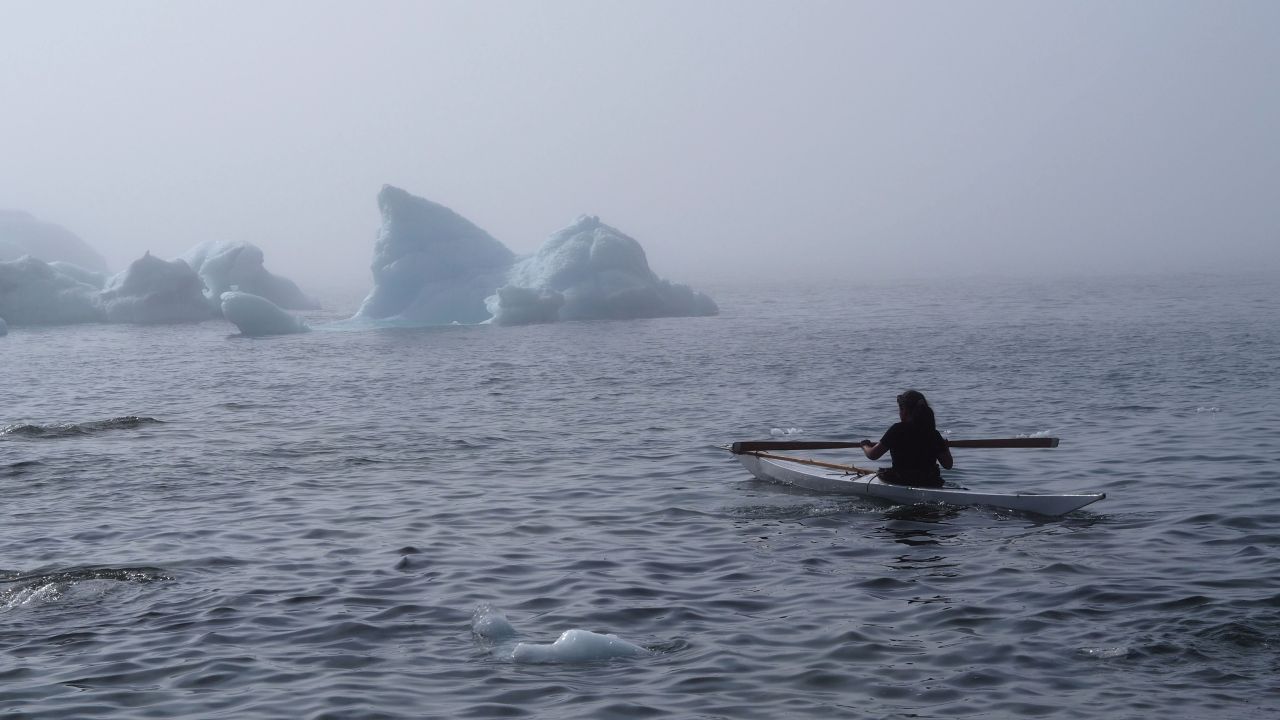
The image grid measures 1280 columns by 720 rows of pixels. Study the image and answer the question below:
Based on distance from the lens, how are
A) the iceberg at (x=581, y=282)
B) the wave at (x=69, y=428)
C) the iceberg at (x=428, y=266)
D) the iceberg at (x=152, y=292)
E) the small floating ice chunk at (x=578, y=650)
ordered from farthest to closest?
the iceberg at (x=152, y=292) < the iceberg at (x=428, y=266) < the iceberg at (x=581, y=282) < the wave at (x=69, y=428) < the small floating ice chunk at (x=578, y=650)

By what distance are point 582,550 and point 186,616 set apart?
142 inches

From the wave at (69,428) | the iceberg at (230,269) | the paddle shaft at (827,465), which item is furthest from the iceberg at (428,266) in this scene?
the paddle shaft at (827,465)

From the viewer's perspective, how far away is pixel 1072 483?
555 inches

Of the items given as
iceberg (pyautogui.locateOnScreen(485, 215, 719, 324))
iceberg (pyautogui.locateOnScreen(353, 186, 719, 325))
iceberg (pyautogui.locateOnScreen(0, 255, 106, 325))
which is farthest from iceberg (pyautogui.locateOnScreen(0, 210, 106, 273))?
iceberg (pyautogui.locateOnScreen(485, 215, 719, 324))

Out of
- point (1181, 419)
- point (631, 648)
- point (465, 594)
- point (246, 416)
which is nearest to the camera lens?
point (631, 648)

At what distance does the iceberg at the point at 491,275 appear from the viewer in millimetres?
43625

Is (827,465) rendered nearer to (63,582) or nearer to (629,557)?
(629,557)

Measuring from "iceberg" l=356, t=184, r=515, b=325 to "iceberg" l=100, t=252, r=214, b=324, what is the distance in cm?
802

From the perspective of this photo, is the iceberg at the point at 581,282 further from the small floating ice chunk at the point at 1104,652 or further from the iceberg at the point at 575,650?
the small floating ice chunk at the point at 1104,652

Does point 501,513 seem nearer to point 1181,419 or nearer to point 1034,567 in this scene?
point 1034,567

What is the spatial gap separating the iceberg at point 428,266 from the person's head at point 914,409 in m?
33.6

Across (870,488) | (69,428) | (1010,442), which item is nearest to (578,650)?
(870,488)

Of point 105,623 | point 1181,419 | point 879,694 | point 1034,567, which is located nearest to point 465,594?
point 105,623

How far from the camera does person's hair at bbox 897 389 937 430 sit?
12953mm
